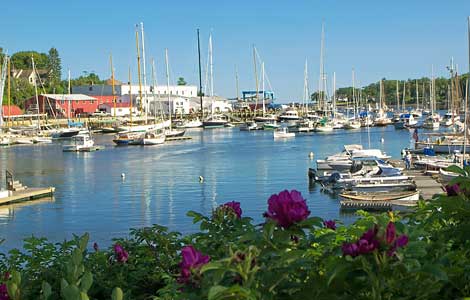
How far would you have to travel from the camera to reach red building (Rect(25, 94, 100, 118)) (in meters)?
135

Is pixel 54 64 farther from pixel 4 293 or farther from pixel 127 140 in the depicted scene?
pixel 4 293

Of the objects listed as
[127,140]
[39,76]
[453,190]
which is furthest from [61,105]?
[453,190]

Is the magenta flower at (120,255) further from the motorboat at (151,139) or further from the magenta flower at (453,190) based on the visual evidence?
the motorboat at (151,139)

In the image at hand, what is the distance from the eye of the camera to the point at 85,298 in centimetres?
329

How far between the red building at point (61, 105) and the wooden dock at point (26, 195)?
305ft

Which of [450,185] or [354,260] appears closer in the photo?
[354,260]

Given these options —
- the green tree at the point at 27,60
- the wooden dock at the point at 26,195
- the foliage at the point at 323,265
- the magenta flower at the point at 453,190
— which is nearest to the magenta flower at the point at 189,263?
the foliage at the point at 323,265

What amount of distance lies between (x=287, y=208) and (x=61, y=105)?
138 metres

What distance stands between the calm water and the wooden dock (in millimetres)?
676

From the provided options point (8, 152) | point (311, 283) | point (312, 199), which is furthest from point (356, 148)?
point (311, 283)

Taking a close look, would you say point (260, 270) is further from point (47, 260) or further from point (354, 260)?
point (47, 260)

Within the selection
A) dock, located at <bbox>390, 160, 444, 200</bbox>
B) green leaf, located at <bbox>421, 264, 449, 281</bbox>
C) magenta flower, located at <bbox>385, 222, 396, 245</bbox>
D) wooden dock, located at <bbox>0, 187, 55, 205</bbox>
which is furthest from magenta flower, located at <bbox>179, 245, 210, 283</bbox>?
wooden dock, located at <bbox>0, 187, 55, 205</bbox>

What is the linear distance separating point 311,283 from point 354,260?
48 cm

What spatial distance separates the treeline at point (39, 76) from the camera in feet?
474
